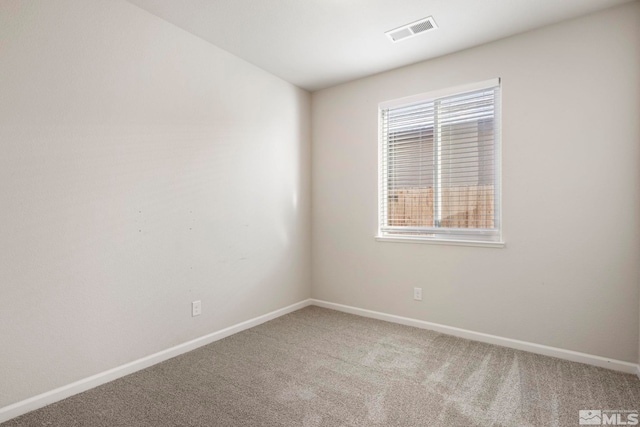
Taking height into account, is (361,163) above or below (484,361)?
above

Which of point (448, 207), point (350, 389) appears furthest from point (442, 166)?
point (350, 389)

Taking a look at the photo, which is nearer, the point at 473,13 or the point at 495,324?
the point at 473,13

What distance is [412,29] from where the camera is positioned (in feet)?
8.62

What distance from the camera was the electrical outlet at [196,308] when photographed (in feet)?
9.03

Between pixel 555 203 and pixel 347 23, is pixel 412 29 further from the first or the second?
pixel 555 203

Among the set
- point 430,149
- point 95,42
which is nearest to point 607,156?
point 430,149

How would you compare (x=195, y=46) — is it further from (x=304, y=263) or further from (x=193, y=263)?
(x=304, y=263)

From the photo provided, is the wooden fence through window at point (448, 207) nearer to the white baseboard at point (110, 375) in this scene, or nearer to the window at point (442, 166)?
the window at point (442, 166)

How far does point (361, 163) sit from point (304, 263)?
52.6 inches

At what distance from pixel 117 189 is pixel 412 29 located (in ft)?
8.10

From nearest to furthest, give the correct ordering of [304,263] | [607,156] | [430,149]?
[607,156] < [430,149] < [304,263]

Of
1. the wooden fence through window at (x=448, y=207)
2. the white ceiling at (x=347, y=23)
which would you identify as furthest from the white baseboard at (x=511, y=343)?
the white ceiling at (x=347, y=23)

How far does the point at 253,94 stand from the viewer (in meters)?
3.29

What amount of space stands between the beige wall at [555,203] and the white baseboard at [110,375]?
166cm
